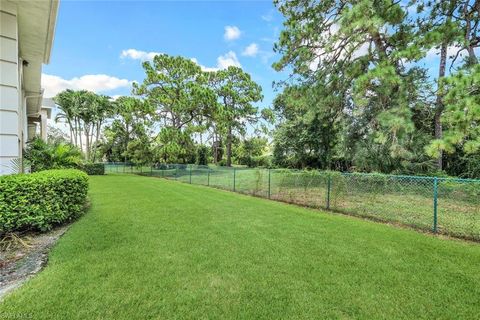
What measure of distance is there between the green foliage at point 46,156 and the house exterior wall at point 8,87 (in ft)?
9.85

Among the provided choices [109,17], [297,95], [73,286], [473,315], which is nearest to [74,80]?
[109,17]

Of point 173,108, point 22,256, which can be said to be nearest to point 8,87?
point 22,256

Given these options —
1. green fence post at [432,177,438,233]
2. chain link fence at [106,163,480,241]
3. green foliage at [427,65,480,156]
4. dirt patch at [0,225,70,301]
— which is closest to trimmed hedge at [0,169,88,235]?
dirt patch at [0,225,70,301]

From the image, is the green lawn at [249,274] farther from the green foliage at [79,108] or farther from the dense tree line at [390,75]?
the green foliage at [79,108]

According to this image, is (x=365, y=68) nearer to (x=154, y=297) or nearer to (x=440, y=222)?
(x=440, y=222)

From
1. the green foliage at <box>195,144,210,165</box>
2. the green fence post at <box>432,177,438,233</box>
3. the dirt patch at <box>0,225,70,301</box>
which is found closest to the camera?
the dirt patch at <box>0,225,70,301</box>

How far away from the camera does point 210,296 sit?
284cm

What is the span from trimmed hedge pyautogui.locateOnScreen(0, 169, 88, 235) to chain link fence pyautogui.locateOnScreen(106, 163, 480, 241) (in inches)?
257

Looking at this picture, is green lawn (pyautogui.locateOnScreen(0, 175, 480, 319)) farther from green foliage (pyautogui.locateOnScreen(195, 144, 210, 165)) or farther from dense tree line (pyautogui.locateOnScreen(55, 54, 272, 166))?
green foliage (pyautogui.locateOnScreen(195, 144, 210, 165))

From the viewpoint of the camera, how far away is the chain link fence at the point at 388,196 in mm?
5496

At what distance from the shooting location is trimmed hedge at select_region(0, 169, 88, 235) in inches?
169

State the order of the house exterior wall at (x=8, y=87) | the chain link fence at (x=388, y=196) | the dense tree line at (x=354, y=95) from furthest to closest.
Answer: the dense tree line at (x=354, y=95)
the chain link fence at (x=388, y=196)
the house exterior wall at (x=8, y=87)

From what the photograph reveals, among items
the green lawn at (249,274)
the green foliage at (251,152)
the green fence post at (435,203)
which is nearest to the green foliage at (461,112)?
the green fence post at (435,203)

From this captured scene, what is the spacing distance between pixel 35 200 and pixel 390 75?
8.42 metres
